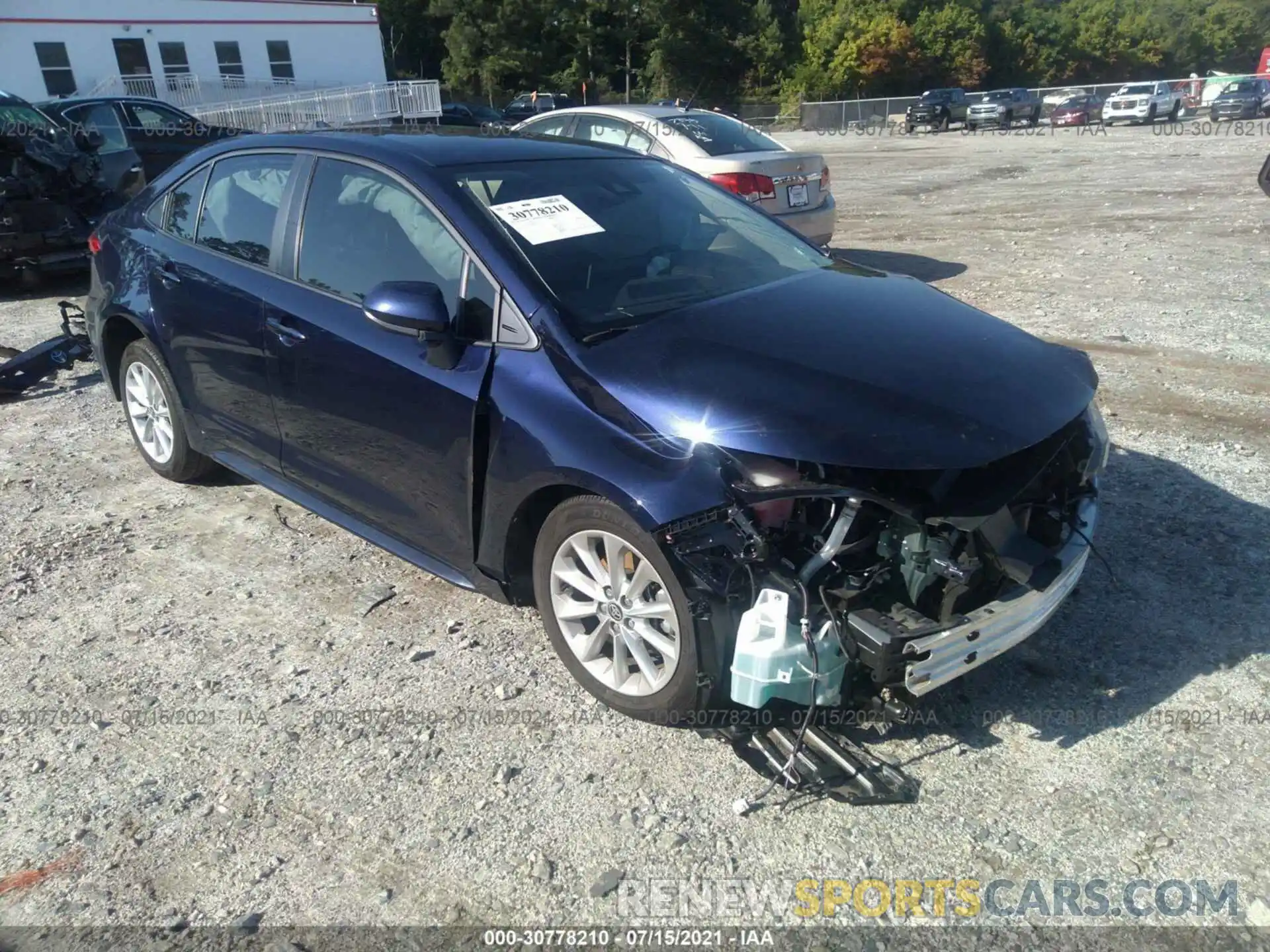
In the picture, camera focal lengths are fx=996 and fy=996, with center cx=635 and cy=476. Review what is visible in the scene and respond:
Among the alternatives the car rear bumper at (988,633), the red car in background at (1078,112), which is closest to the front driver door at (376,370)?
the car rear bumper at (988,633)

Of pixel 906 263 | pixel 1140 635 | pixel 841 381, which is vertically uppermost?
pixel 841 381

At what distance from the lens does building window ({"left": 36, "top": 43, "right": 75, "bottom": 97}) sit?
109 feet

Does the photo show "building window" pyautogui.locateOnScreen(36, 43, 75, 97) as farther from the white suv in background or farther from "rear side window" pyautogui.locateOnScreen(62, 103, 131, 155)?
the white suv in background

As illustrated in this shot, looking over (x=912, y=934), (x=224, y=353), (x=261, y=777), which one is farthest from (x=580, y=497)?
(x=224, y=353)

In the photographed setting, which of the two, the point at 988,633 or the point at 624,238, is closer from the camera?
the point at 988,633

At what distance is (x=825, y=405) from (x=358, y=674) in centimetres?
191

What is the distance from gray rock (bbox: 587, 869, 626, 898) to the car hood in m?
1.20

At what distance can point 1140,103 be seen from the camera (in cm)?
3625

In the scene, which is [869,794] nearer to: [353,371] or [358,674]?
[358,674]

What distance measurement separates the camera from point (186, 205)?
4.75 m

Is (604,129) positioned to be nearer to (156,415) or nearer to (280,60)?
(156,415)

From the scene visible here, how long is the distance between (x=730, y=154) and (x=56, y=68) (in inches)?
1334

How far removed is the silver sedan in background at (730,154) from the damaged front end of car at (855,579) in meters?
5.71

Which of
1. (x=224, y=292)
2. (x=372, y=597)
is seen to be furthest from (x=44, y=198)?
(x=372, y=597)
